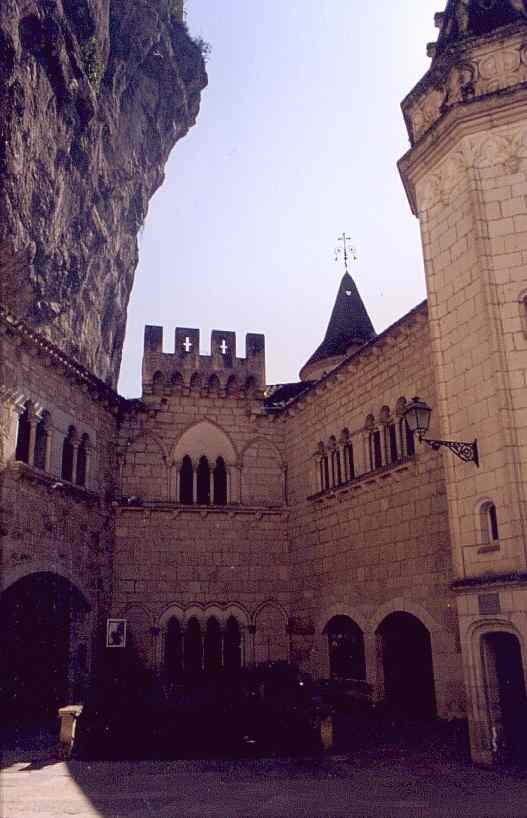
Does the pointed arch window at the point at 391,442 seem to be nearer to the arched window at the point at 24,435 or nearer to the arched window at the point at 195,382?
the arched window at the point at 195,382

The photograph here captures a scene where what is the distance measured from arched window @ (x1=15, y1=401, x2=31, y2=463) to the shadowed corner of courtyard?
17.6 feet

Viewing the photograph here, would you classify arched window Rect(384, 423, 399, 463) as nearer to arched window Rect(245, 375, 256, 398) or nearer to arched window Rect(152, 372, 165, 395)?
arched window Rect(245, 375, 256, 398)

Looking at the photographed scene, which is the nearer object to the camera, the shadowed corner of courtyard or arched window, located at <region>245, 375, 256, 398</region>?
the shadowed corner of courtyard

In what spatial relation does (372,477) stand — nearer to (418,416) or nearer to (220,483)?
(418,416)

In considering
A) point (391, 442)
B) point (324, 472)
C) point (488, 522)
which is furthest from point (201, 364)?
point (488, 522)

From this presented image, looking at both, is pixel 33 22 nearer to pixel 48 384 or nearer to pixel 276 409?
pixel 48 384

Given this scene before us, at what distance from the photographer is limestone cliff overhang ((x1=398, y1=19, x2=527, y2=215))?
10.8 metres

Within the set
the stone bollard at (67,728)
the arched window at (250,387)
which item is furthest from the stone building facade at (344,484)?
the stone bollard at (67,728)

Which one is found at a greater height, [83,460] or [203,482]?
[83,460]

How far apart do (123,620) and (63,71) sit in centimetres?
1505

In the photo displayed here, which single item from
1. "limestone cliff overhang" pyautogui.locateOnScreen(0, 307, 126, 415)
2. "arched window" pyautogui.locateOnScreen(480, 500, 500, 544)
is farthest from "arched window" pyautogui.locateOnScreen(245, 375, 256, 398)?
"arched window" pyautogui.locateOnScreen(480, 500, 500, 544)

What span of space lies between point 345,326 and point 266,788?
19.5 m

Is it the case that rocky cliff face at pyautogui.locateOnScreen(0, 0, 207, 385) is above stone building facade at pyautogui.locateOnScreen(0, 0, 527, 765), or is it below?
above

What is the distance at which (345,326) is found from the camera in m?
26.2
